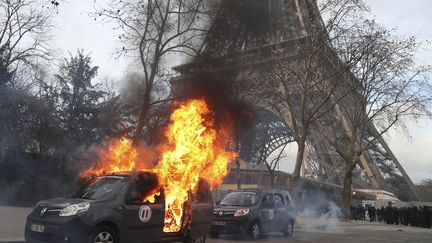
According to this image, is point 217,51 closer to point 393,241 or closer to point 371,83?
point 393,241

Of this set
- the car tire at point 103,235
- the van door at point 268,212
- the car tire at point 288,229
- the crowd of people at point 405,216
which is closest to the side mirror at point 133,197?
the car tire at point 103,235

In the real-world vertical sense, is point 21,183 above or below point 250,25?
below

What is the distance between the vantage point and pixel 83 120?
27.4 meters

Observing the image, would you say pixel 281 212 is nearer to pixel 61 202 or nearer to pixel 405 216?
pixel 61 202

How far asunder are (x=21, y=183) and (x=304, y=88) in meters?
15.1

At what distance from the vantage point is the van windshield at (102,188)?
28.2ft

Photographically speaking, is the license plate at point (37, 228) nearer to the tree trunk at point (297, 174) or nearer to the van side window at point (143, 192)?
the van side window at point (143, 192)

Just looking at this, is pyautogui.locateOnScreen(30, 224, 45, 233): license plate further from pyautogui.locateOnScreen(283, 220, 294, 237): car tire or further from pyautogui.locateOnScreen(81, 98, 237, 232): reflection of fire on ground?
pyautogui.locateOnScreen(283, 220, 294, 237): car tire

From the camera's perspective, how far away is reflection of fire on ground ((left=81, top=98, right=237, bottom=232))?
9602mm

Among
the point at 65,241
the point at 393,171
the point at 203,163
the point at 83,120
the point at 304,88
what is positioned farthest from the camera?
the point at 393,171

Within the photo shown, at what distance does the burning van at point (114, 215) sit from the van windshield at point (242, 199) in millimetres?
4089

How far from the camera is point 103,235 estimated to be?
811cm

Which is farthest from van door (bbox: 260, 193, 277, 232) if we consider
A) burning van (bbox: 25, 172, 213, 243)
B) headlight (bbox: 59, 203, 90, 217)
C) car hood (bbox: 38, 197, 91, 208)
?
headlight (bbox: 59, 203, 90, 217)

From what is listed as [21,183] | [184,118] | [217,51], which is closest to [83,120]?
[21,183]
